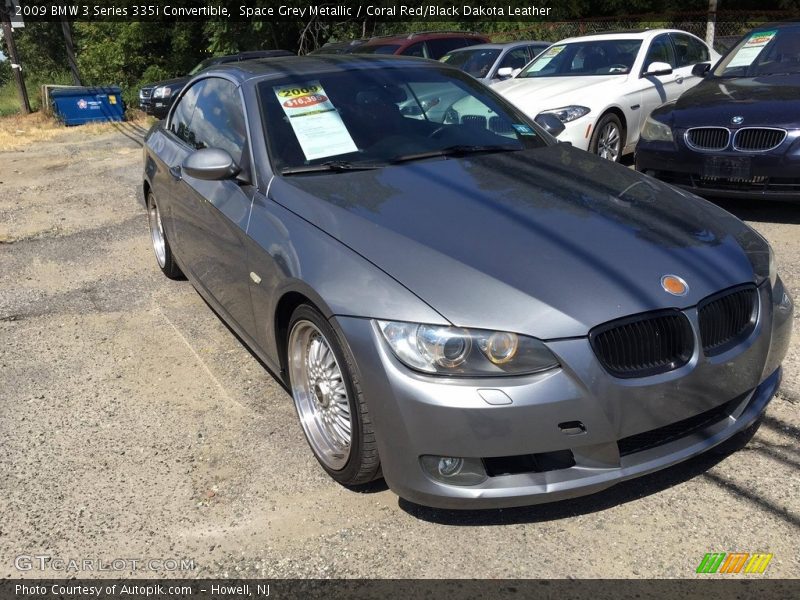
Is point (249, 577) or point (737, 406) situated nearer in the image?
point (249, 577)

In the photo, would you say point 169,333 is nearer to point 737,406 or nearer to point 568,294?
point 568,294

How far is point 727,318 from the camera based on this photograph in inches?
107

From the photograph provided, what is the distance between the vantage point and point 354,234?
288 cm

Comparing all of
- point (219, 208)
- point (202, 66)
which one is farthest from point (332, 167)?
point (202, 66)

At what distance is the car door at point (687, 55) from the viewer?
28.5 ft

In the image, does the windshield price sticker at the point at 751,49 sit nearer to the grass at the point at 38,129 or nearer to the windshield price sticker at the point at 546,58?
the windshield price sticker at the point at 546,58

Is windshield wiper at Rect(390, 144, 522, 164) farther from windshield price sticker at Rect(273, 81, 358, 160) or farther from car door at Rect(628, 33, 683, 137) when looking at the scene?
car door at Rect(628, 33, 683, 137)

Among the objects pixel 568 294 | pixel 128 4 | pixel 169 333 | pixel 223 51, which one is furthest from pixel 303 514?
pixel 128 4

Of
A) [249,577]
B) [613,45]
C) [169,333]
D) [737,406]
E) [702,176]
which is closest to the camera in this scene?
[249,577]

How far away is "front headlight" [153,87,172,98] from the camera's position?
14.9 m

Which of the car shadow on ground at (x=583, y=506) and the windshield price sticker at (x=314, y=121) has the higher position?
the windshield price sticker at (x=314, y=121)

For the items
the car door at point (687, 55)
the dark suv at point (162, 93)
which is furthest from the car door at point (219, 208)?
the dark suv at point (162, 93)

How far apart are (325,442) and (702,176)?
4126 millimetres

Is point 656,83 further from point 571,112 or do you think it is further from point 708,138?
point 708,138
